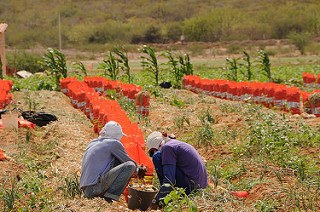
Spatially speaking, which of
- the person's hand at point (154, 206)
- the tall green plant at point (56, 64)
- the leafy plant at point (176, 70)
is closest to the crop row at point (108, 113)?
the person's hand at point (154, 206)

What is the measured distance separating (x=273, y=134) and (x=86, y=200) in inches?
139

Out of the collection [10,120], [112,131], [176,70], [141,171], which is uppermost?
[112,131]

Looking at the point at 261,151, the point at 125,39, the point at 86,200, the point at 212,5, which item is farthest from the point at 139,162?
the point at 212,5

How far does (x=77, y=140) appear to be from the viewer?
417 inches

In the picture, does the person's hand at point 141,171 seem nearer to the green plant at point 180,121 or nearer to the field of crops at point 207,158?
the field of crops at point 207,158

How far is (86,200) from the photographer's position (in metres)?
6.48

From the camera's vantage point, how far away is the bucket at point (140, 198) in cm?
669

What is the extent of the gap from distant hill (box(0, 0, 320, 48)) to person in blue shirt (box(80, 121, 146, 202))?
44.7m

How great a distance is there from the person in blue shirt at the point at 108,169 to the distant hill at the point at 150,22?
147ft

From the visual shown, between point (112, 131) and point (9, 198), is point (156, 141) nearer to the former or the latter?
point (112, 131)

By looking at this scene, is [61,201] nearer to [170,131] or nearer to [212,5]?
[170,131]

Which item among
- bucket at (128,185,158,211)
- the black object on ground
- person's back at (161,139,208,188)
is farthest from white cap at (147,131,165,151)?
the black object on ground

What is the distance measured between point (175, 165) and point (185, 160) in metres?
0.13

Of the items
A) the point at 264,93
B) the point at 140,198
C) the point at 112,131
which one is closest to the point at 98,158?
the point at 112,131
